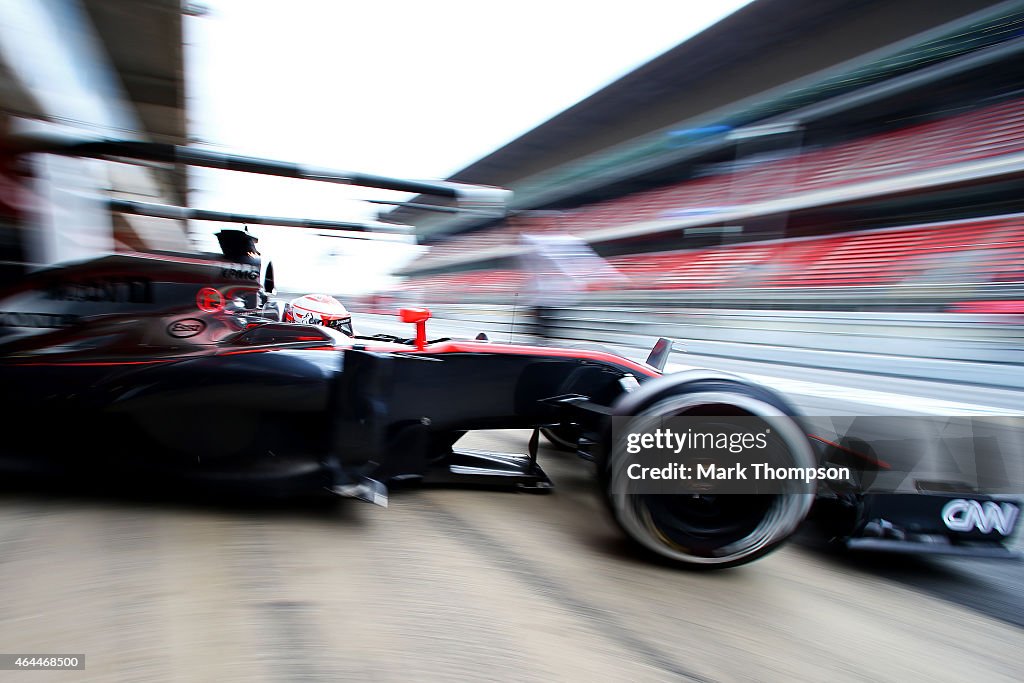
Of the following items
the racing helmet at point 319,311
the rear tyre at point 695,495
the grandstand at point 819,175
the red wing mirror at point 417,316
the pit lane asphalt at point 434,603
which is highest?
the grandstand at point 819,175

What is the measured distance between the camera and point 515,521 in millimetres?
2039

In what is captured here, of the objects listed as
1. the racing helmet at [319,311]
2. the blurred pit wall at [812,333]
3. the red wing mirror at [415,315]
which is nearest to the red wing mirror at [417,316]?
the red wing mirror at [415,315]

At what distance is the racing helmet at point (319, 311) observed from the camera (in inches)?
143

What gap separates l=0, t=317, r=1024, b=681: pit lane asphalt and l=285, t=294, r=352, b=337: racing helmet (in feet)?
6.14

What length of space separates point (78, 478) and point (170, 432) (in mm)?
348

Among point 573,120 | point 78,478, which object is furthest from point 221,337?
point 573,120

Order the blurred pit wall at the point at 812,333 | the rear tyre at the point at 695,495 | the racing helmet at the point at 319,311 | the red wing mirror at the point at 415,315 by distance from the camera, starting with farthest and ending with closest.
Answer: the racing helmet at the point at 319,311 < the blurred pit wall at the point at 812,333 < the red wing mirror at the point at 415,315 < the rear tyre at the point at 695,495

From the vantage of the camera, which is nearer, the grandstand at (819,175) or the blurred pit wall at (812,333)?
the blurred pit wall at (812,333)

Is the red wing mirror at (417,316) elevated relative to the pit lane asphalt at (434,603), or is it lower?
elevated

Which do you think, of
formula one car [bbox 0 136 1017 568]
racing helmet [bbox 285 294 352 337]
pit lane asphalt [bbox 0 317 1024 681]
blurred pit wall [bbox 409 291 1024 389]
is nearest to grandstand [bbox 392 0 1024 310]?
blurred pit wall [bbox 409 291 1024 389]

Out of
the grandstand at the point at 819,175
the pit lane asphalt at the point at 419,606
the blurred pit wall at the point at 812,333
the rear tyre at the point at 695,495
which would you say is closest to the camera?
the pit lane asphalt at the point at 419,606

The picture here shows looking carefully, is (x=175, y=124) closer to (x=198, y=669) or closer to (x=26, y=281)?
(x=26, y=281)

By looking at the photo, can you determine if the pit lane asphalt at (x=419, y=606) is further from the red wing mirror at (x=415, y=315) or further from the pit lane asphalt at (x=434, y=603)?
the red wing mirror at (x=415, y=315)

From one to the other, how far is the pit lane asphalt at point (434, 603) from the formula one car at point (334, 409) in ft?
0.50
